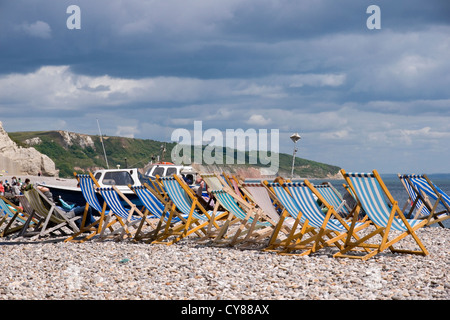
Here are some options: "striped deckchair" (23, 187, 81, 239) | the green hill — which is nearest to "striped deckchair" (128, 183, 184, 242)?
"striped deckchair" (23, 187, 81, 239)

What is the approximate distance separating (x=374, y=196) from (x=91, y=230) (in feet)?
16.5

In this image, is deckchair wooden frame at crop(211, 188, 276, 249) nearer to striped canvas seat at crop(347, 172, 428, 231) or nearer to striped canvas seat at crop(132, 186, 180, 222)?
striped canvas seat at crop(132, 186, 180, 222)

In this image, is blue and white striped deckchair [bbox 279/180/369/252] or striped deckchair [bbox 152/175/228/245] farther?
striped deckchair [bbox 152/175/228/245]

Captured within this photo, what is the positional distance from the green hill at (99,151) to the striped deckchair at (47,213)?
116965mm

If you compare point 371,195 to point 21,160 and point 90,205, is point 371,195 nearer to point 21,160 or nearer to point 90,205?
point 90,205

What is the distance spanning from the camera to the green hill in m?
131

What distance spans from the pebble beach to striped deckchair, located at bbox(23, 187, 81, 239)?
137 cm

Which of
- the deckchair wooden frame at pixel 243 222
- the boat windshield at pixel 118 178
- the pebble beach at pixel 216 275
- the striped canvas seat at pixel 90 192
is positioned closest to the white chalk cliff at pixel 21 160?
the boat windshield at pixel 118 178

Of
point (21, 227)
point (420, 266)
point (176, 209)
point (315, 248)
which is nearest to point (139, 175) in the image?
point (21, 227)

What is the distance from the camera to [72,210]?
388 inches

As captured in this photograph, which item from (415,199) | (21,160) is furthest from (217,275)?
(21,160)

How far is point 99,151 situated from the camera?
Answer: 490ft
